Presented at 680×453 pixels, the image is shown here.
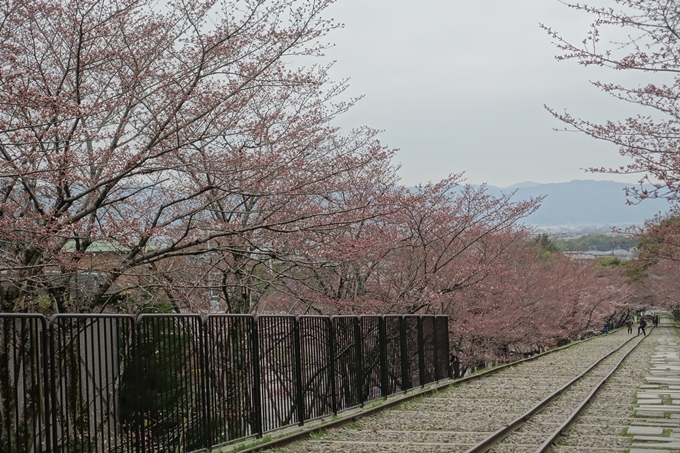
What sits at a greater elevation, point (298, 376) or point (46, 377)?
point (46, 377)

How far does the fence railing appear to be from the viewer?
251 inches

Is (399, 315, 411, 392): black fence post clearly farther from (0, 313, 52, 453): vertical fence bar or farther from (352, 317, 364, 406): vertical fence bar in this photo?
(0, 313, 52, 453): vertical fence bar

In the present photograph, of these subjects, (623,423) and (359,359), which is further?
(359,359)

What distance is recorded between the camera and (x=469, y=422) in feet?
38.4

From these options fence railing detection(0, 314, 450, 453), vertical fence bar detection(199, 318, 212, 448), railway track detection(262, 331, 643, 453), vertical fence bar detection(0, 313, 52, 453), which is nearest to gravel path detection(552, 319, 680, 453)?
railway track detection(262, 331, 643, 453)

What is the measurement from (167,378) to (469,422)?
5.67 meters

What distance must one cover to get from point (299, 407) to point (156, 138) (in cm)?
475

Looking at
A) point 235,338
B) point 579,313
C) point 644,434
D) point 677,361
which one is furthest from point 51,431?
point 579,313

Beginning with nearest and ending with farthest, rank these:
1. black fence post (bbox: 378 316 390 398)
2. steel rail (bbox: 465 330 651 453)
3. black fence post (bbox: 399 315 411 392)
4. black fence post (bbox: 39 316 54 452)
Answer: black fence post (bbox: 39 316 54 452)
steel rail (bbox: 465 330 651 453)
black fence post (bbox: 378 316 390 398)
black fence post (bbox: 399 315 411 392)

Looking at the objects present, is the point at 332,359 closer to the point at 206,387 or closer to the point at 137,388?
the point at 206,387

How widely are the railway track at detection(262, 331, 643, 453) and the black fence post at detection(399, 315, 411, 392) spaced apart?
76 cm

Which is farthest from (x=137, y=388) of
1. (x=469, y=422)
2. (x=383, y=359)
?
(x=383, y=359)

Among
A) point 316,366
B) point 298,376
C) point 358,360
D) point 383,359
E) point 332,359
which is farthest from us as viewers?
point 383,359

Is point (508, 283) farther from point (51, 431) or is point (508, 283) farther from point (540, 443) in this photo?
point (51, 431)
